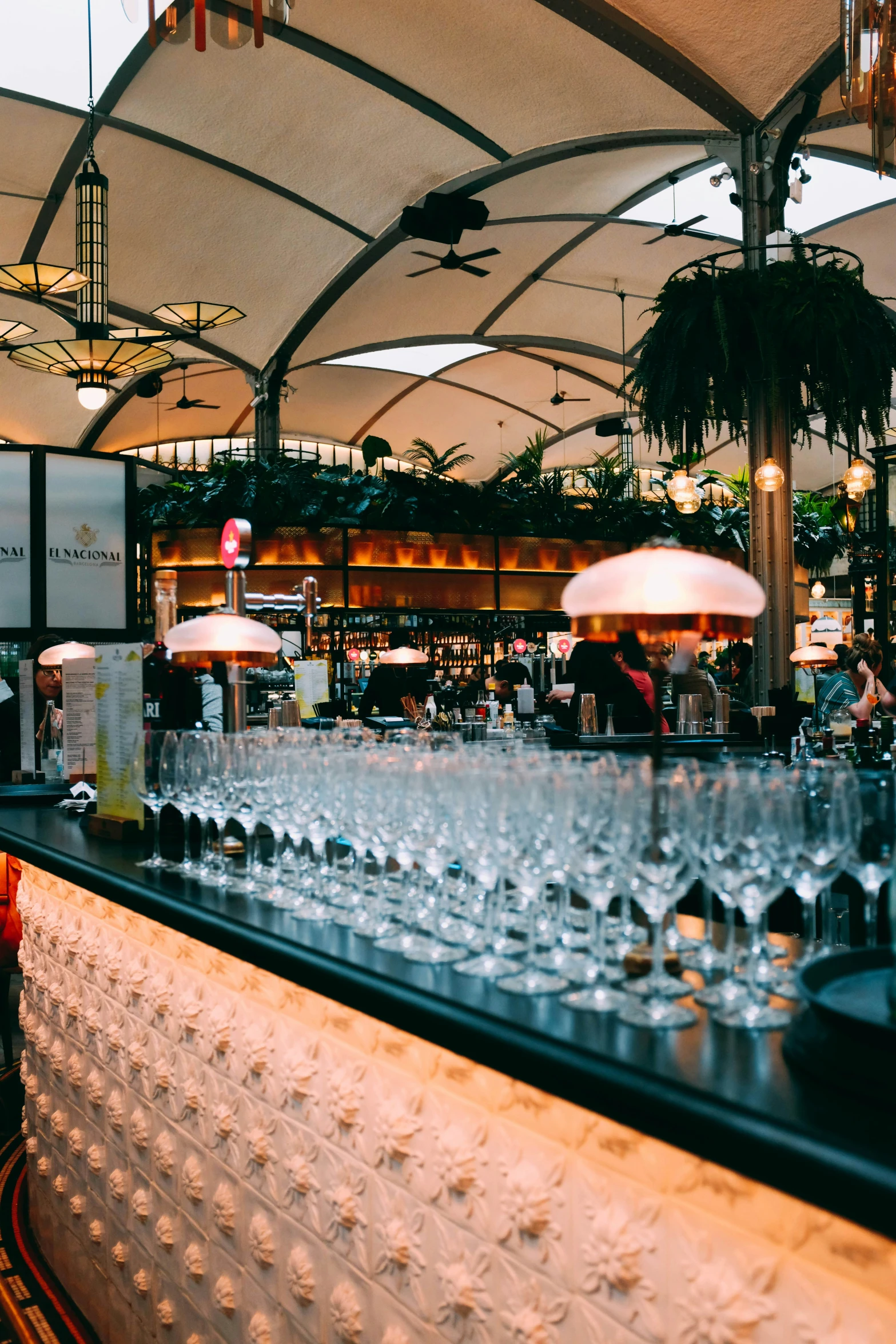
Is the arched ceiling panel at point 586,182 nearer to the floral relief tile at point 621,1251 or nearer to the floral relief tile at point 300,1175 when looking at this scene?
the floral relief tile at point 300,1175

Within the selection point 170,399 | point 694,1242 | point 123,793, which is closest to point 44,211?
point 170,399

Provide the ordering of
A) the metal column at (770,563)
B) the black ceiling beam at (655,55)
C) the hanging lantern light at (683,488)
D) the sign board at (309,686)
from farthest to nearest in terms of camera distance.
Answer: the hanging lantern light at (683,488) < the black ceiling beam at (655,55) < the metal column at (770,563) < the sign board at (309,686)

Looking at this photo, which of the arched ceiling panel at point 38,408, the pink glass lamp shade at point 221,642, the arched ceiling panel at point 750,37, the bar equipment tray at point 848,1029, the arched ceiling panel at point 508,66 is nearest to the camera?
the bar equipment tray at point 848,1029

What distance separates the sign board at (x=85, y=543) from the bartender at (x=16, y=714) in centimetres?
214

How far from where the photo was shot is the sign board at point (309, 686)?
5801mm

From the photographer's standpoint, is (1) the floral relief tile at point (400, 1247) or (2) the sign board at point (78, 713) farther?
(2) the sign board at point (78, 713)

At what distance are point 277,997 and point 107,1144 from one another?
A: 1.08m

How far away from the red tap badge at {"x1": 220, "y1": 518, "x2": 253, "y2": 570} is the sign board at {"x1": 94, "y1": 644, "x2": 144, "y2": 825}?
36 centimetres

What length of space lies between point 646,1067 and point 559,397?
1892 cm

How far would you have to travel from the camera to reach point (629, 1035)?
127 cm

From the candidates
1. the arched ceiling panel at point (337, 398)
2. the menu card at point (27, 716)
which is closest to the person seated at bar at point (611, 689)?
the menu card at point (27, 716)

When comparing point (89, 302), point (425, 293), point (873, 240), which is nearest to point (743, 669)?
point (89, 302)

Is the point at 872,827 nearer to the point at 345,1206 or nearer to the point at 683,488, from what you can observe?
the point at 345,1206

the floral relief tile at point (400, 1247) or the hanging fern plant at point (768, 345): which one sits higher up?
the hanging fern plant at point (768, 345)
